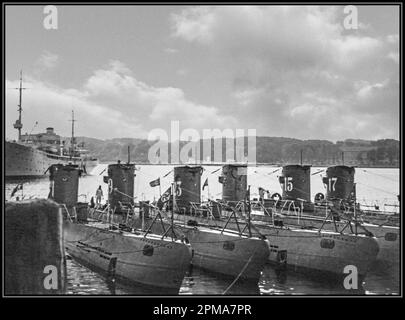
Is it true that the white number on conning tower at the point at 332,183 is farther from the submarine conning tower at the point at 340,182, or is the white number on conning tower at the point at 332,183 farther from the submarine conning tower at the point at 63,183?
the submarine conning tower at the point at 63,183

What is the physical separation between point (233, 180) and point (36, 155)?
3711 inches

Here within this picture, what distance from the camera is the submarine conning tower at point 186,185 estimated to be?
141 feet

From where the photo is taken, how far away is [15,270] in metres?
9.46

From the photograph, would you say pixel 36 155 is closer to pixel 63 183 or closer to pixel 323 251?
pixel 63 183

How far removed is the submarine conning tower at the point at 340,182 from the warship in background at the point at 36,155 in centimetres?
5682

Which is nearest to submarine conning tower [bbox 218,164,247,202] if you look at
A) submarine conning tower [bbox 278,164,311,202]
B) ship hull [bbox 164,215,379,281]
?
submarine conning tower [bbox 278,164,311,202]

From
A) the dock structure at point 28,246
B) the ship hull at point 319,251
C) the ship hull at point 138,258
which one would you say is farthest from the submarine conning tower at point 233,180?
the dock structure at point 28,246

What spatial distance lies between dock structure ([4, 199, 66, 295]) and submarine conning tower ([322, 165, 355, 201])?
37.4 meters

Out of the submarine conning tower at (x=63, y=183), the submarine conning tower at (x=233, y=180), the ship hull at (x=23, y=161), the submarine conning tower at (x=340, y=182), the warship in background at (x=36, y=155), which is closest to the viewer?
the submarine conning tower at (x=63, y=183)

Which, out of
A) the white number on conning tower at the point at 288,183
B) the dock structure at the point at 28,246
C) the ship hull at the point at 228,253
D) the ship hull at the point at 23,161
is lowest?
the ship hull at the point at 228,253
